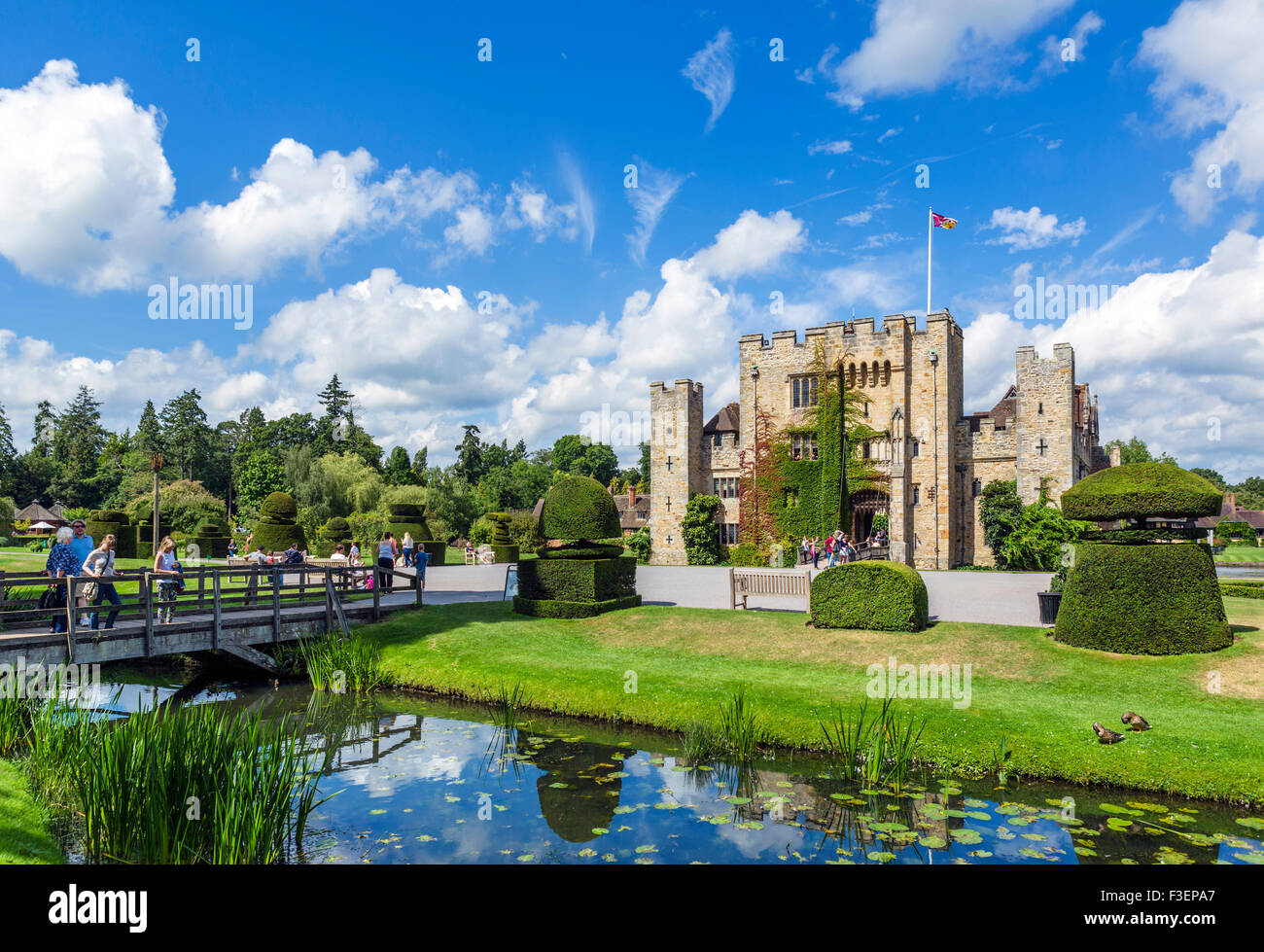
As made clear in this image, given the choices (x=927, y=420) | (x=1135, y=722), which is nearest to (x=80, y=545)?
(x=1135, y=722)

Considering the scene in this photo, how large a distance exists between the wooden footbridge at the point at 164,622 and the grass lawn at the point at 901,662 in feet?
4.64

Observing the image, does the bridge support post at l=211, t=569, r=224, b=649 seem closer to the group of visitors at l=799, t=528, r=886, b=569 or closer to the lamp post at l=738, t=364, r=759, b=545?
the group of visitors at l=799, t=528, r=886, b=569

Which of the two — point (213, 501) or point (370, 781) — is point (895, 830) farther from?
point (213, 501)

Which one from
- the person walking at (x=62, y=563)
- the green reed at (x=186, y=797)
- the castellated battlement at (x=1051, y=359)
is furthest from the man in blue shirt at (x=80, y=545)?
the castellated battlement at (x=1051, y=359)

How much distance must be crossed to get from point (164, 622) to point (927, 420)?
102ft

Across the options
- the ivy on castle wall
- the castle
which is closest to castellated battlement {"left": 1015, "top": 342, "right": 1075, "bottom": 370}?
the castle

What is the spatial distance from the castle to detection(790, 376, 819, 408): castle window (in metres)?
0.05

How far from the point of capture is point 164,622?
13102mm

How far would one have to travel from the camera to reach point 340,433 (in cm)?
7544

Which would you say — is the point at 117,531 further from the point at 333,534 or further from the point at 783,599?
the point at 783,599

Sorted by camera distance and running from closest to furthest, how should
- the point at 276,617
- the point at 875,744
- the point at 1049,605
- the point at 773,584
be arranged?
the point at 875,744 < the point at 276,617 < the point at 1049,605 < the point at 773,584

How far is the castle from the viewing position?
107 feet

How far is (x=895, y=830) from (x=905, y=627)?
291 inches
